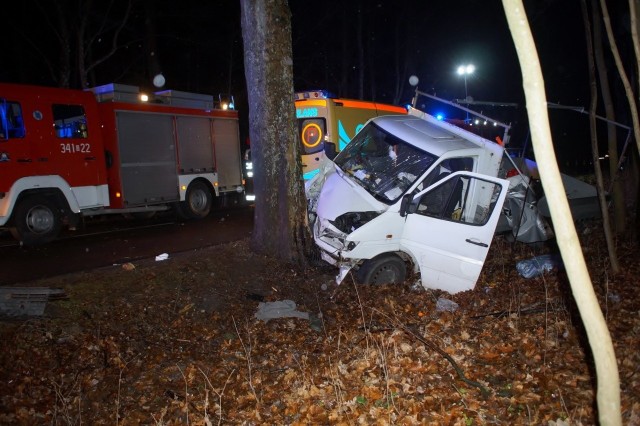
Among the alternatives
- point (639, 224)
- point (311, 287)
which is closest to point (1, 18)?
point (311, 287)

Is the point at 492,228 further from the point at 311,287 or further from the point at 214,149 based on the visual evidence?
the point at 214,149

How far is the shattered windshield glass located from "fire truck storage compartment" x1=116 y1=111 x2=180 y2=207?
551 cm

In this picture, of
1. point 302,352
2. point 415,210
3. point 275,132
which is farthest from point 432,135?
point 302,352

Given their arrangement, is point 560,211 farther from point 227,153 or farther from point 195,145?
point 227,153

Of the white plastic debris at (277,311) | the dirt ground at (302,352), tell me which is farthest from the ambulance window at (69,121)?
the white plastic debris at (277,311)

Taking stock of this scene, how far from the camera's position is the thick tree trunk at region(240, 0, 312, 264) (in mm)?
6863

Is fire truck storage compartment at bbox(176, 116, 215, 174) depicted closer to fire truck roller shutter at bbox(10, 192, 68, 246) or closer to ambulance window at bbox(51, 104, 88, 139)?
ambulance window at bbox(51, 104, 88, 139)

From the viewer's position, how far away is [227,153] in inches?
537

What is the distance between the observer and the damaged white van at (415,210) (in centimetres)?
620

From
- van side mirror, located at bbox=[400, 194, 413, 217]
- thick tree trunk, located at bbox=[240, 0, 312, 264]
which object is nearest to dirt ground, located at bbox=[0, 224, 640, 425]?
thick tree trunk, located at bbox=[240, 0, 312, 264]

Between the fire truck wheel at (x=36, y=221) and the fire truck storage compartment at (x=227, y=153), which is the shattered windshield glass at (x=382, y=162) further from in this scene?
the fire truck storage compartment at (x=227, y=153)

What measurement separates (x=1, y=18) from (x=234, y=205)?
12434 millimetres

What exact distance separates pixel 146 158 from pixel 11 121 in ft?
10.2

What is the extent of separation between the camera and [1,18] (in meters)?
18.4
